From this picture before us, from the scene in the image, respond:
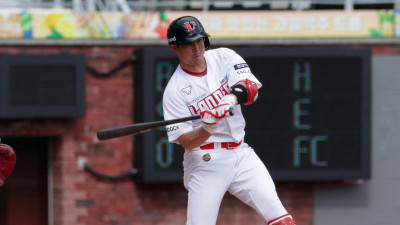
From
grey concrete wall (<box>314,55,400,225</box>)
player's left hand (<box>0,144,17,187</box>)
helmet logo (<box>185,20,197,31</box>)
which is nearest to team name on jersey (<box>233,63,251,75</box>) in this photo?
helmet logo (<box>185,20,197,31</box>)

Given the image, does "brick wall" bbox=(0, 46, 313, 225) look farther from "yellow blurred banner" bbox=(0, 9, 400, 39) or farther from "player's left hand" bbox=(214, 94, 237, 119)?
"player's left hand" bbox=(214, 94, 237, 119)

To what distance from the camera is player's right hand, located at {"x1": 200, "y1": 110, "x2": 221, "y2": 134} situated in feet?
21.8

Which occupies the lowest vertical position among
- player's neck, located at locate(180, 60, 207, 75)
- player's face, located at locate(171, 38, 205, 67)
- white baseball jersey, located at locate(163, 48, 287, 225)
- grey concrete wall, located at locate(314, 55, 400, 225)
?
grey concrete wall, located at locate(314, 55, 400, 225)

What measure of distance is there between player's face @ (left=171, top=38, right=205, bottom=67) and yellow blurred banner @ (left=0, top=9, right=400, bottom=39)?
4779 mm

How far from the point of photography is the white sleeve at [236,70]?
7051 millimetres

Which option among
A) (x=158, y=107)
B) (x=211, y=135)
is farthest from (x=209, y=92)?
(x=158, y=107)

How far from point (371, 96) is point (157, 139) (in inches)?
99.3

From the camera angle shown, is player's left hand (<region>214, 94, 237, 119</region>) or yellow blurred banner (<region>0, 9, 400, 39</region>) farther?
yellow blurred banner (<region>0, 9, 400, 39</region>)

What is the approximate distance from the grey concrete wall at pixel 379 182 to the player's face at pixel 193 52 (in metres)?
5.44

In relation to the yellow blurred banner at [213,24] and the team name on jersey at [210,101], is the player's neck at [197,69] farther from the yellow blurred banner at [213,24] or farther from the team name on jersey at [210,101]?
the yellow blurred banner at [213,24]

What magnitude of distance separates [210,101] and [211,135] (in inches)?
9.0

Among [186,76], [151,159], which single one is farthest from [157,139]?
[186,76]

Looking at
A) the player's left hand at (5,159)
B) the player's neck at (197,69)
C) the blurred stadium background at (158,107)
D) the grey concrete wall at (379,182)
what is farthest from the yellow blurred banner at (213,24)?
the player's left hand at (5,159)

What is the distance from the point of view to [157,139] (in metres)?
11.5
